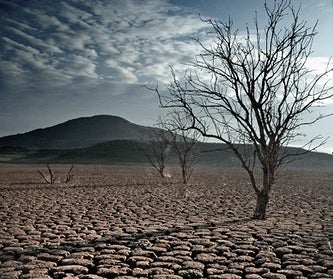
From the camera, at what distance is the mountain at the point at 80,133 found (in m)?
115

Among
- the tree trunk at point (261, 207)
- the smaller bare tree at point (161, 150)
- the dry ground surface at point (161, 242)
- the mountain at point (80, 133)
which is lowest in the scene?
the dry ground surface at point (161, 242)

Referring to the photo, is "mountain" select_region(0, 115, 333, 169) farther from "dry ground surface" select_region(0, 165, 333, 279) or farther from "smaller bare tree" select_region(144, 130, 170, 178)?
"dry ground surface" select_region(0, 165, 333, 279)

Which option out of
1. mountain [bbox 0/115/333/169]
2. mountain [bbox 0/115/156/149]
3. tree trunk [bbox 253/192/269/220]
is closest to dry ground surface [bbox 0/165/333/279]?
tree trunk [bbox 253/192/269/220]

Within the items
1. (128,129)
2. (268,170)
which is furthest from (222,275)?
(128,129)

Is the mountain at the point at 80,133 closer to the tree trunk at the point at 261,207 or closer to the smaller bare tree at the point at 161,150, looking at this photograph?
the smaller bare tree at the point at 161,150

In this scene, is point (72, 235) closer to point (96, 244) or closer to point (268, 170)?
point (96, 244)

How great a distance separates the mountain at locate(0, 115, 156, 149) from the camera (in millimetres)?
115438

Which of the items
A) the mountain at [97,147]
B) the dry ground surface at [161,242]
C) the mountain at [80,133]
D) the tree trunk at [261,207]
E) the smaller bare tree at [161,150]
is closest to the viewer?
the dry ground surface at [161,242]

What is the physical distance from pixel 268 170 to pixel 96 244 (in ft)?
11.9

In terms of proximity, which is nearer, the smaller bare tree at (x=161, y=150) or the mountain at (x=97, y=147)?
the smaller bare tree at (x=161, y=150)

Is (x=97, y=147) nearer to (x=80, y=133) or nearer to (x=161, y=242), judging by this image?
(x=80, y=133)

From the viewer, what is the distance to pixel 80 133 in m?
125

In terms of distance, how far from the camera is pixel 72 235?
527cm

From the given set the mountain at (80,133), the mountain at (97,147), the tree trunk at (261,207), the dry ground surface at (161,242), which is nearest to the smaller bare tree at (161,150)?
the mountain at (97,147)
